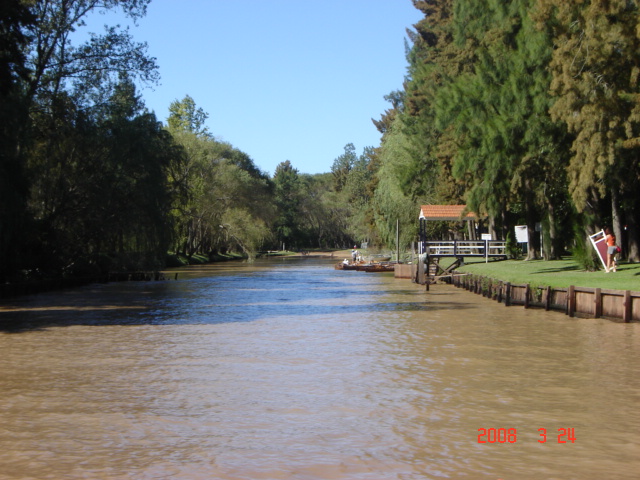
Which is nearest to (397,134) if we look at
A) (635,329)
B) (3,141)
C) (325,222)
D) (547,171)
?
(547,171)

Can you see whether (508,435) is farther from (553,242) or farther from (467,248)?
(467,248)

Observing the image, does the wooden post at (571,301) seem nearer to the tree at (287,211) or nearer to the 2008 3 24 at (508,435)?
the 2008 3 24 at (508,435)

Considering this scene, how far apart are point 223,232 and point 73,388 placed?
236ft

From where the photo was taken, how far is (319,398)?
1452 cm

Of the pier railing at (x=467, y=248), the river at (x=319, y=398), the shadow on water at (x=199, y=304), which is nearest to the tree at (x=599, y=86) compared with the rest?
the river at (x=319, y=398)

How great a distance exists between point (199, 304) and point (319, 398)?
2224 cm

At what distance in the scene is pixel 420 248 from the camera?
54.8 m

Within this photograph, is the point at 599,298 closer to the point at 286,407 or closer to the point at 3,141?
the point at 286,407

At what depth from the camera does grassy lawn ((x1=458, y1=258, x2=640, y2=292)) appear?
2909cm

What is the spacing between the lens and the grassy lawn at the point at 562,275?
2909cm

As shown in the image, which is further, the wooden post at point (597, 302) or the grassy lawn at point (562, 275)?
the grassy lawn at point (562, 275)

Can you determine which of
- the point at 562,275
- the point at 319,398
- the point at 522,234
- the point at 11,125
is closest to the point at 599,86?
the point at 562,275

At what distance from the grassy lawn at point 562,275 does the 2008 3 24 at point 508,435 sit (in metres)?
15.5

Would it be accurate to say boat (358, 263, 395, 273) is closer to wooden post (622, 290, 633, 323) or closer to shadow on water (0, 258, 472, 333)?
shadow on water (0, 258, 472, 333)
